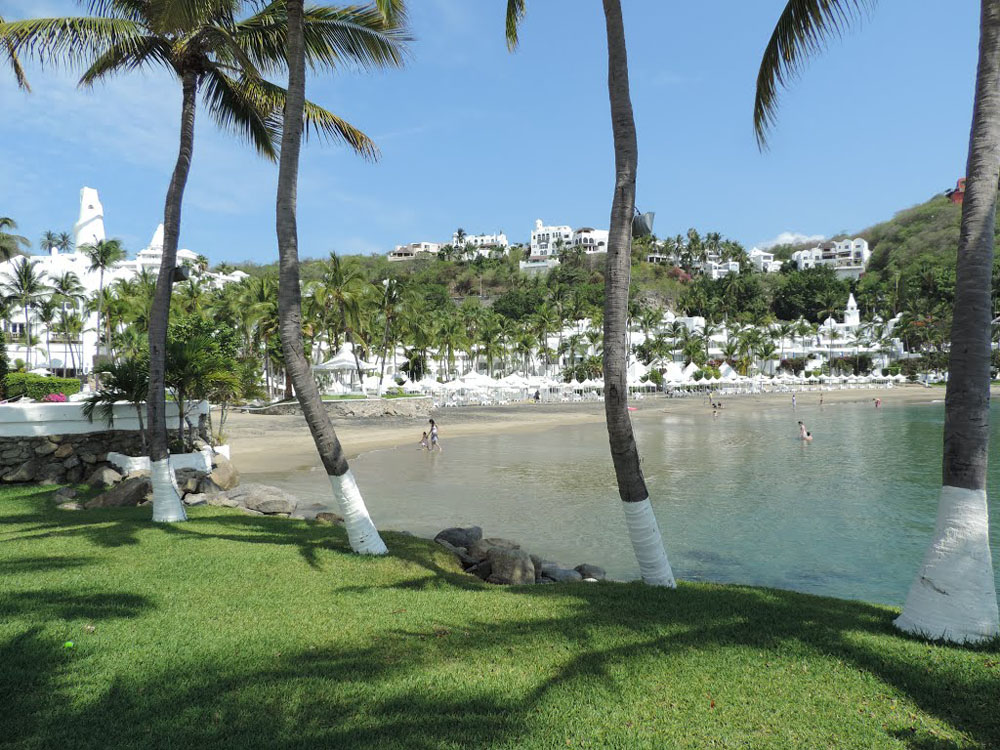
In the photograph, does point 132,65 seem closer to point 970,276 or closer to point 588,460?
point 970,276

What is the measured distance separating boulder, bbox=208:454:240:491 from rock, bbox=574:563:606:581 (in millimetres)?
7273

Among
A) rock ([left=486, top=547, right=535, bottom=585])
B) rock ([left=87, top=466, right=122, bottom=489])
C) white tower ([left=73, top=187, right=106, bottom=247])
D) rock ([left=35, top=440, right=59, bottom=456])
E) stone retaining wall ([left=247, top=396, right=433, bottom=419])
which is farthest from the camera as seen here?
white tower ([left=73, top=187, right=106, bottom=247])

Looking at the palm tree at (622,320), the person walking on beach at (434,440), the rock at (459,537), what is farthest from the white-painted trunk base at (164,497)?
the person walking on beach at (434,440)

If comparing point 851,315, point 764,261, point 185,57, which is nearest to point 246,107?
point 185,57

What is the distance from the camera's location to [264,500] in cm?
1127

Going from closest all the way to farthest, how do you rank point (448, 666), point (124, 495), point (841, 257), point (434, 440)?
point (448, 666), point (124, 495), point (434, 440), point (841, 257)

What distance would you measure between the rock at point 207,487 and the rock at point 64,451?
2.77 metres

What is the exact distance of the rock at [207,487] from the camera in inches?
447

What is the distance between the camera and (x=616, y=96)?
6.29m

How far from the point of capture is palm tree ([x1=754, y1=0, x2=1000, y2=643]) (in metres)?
4.62

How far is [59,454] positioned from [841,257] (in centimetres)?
17219

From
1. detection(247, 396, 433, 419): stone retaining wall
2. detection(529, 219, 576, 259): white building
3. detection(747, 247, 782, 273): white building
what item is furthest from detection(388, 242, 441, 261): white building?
detection(247, 396, 433, 419): stone retaining wall

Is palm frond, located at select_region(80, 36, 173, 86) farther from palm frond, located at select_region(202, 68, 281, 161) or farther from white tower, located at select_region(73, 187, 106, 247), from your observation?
white tower, located at select_region(73, 187, 106, 247)

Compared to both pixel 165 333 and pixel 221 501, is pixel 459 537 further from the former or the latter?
pixel 165 333
